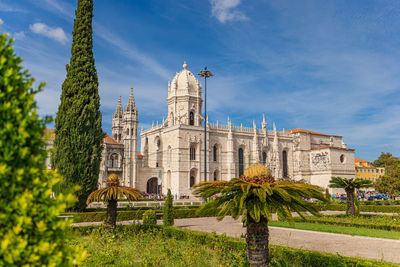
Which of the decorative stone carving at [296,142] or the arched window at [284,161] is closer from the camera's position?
the arched window at [284,161]

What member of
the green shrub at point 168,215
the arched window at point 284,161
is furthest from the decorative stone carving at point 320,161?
the green shrub at point 168,215

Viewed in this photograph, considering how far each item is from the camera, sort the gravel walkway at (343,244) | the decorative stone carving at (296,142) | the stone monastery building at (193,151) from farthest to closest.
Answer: the decorative stone carving at (296,142), the stone monastery building at (193,151), the gravel walkway at (343,244)

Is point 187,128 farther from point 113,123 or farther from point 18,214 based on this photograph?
point 18,214

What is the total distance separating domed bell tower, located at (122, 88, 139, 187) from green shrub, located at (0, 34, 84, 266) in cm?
4096

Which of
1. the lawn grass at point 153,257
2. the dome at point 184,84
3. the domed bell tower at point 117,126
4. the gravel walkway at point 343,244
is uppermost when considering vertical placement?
the dome at point 184,84

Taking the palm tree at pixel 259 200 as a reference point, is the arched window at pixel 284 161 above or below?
above

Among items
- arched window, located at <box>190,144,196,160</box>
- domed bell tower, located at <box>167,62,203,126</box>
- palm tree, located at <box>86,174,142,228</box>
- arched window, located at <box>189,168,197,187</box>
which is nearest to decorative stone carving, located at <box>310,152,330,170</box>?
domed bell tower, located at <box>167,62,203,126</box>

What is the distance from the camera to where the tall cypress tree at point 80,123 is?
1811 cm

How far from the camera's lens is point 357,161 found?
96.5m

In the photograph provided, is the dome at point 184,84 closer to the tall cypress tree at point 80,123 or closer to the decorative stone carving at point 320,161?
the decorative stone carving at point 320,161

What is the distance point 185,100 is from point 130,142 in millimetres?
11081

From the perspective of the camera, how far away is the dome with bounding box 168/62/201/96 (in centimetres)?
4891

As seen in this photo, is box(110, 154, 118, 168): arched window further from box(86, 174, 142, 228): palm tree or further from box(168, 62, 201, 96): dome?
box(86, 174, 142, 228): palm tree

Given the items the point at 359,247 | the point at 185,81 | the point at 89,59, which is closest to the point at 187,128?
the point at 185,81
